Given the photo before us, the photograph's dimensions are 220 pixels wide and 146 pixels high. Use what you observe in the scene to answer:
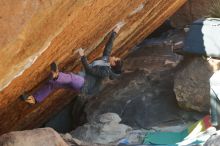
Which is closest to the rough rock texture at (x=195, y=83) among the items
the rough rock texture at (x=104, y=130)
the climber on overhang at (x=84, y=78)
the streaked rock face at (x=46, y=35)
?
the rough rock texture at (x=104, y=130)

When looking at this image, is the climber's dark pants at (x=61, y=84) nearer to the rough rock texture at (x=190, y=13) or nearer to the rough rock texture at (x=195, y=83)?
the rough rock texture at (x=195, y=83)

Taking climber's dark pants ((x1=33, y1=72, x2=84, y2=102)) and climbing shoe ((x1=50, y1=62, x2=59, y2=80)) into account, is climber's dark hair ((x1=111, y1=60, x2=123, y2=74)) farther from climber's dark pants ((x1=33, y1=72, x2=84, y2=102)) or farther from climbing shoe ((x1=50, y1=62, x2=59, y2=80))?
climbing shoe ((x1=50, y1=62, x2=59, y2=80))

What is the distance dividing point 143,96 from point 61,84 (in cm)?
272

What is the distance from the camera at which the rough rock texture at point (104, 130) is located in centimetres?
791

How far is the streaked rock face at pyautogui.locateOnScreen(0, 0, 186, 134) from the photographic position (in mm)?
4285

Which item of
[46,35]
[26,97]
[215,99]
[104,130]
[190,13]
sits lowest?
[104,130]

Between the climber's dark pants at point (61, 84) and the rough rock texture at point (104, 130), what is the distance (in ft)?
3.46

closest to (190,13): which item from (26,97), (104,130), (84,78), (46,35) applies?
(104,130)

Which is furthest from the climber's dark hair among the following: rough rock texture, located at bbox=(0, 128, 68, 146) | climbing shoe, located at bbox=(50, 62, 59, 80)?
rough rock texture, located at bbox=(0, 128, 68, 146)

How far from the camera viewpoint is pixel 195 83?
846 centimetres

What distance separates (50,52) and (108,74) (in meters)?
1.79

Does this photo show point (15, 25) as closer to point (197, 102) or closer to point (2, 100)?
point (2, 100)

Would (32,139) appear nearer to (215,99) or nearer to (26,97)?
(26,97)

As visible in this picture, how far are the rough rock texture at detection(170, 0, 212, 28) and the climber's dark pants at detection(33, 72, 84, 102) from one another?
6.91 metres
